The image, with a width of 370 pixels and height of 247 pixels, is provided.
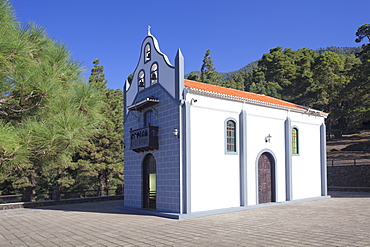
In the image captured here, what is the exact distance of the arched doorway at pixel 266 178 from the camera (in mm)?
16391

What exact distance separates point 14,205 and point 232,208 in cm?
1185

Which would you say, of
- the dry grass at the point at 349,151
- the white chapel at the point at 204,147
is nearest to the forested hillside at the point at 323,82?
the dry grass at the point at 349,151

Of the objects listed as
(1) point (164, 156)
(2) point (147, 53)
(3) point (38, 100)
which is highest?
(2) point (147, 53)

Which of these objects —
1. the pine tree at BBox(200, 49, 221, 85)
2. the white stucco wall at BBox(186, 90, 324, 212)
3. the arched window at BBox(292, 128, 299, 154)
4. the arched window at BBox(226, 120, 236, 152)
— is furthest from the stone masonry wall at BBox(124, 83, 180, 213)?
the pine tree at BBox(200, 49, 221, 85)

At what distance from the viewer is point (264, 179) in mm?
16641

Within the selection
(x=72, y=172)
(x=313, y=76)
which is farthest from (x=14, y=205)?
(x=313, y=76)

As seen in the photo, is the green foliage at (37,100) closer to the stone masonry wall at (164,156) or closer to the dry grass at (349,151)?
the stone masonry wall at (164,156)

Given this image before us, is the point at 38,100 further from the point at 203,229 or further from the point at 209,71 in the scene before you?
the point at 209,71

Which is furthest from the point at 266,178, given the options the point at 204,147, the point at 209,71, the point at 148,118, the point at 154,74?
the point at 209,71

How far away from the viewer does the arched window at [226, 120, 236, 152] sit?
50.3ft

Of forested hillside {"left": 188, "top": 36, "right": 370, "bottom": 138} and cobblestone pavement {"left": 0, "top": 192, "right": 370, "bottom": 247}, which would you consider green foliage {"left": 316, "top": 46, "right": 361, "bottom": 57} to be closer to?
forested hillside {"left": 188, "top": 36, "right": 370, "bottom": 138}

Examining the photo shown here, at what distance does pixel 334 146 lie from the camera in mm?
41594

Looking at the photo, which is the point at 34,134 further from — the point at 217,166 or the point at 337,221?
the point at 337,221

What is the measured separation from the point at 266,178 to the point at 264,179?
0.55 ft
